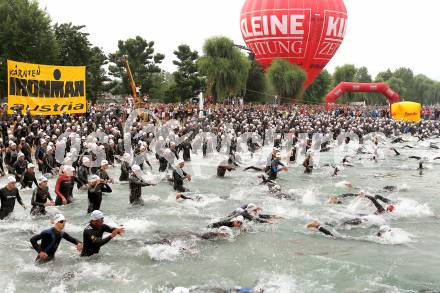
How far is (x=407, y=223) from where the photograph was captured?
13391mm

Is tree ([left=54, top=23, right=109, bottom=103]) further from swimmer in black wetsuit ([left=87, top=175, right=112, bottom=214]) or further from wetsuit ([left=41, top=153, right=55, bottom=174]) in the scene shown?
swimmer in black wetsuit ([left=87, top=175, right=112, bottom=214])

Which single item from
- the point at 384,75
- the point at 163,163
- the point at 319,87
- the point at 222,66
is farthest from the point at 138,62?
the point at 384,75

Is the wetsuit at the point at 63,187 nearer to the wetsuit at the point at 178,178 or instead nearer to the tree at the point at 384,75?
the wetsuit at the point at 178,178

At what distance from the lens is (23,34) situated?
1563 inches

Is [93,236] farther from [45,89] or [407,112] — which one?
[407,112]

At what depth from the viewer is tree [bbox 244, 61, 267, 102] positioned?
2790 inches

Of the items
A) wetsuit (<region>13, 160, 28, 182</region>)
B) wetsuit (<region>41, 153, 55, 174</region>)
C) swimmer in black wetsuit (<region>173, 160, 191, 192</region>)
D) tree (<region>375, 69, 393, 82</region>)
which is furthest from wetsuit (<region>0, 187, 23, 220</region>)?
tree (<region>375, 69, 393, 82</region>)

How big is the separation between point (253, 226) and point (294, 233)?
3.30 feet

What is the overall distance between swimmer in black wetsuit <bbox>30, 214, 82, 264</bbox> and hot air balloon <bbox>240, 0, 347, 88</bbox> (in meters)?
49.4

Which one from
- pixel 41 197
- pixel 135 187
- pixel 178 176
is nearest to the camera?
pixel 41 197

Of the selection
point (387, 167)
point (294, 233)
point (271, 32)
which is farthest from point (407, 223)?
point (271, 32)

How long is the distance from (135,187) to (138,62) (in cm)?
5454

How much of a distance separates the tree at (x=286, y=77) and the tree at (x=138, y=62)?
16.7 metres

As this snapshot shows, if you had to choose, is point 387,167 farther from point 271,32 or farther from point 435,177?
point 271,32
